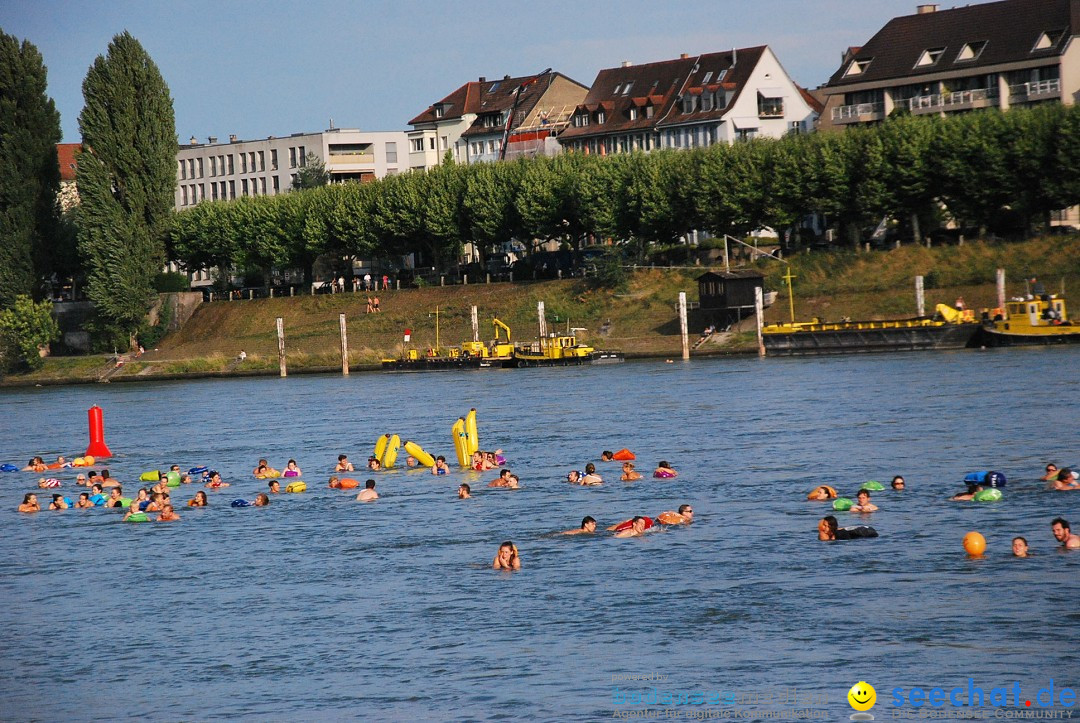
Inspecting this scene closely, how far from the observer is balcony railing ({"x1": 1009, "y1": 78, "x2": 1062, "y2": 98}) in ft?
385

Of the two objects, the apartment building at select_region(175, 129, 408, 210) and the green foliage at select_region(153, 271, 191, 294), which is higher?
the apartment building at select_region(175, 129, 408, 210)

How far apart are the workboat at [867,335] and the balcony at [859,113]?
31826 millimetres

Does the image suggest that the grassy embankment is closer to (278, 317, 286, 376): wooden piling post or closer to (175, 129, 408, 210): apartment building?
(278, 317, 286, 376): wooden piling post

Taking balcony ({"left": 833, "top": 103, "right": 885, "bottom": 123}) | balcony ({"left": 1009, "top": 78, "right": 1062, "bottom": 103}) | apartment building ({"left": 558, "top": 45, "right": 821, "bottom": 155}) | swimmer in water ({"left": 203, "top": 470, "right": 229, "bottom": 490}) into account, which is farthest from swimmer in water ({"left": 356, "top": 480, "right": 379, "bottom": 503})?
apartment building ({"left": 558, "top": 45, "right": 821, "bottom": 155})

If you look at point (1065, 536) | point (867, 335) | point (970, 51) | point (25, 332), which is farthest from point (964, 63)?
point (1065, 536)

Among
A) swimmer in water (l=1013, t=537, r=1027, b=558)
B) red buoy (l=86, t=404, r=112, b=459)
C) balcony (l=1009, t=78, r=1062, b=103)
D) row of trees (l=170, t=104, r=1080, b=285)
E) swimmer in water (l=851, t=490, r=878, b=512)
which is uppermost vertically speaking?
balcony (l=1009, t=78, r=1062, b=103)

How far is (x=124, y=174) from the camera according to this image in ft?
415

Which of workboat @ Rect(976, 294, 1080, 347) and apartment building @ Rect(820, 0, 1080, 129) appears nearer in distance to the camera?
workboat @ Rect(976, 294, 1080, 347)

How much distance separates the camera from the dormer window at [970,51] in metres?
123

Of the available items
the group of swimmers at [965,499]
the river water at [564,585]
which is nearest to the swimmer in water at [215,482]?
the river water at [564,585]

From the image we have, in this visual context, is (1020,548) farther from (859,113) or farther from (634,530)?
(859,113)

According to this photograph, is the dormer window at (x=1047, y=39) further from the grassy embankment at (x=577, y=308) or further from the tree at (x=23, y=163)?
the tree at (x=23, y=163)

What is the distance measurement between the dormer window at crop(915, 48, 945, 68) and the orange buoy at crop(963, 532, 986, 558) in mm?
100530

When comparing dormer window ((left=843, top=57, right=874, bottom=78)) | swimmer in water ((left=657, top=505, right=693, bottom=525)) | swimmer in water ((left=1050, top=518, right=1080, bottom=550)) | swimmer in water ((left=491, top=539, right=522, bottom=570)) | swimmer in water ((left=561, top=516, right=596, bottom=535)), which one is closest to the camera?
swimmer in water ((left=1050, top=518, right=1080, bottom=550))
